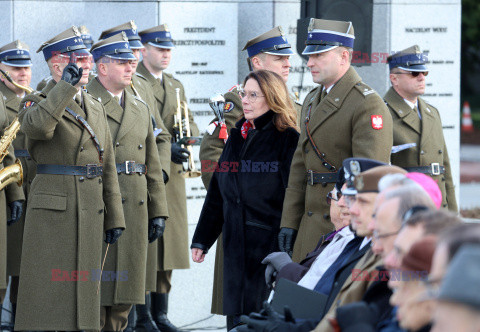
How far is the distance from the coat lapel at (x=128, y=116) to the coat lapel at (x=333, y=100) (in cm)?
169

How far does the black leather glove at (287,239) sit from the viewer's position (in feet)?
21.4

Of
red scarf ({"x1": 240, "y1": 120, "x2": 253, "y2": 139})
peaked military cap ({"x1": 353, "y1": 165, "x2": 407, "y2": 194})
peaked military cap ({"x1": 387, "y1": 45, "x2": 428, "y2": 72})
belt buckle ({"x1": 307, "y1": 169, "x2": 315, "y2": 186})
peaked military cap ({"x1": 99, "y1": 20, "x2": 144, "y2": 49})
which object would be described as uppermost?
peaked military cap ({"x1": 99, "y1": 20, "x2": 144, "y2": 49})

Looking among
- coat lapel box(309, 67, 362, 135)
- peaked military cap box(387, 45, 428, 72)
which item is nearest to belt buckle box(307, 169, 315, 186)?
coat lapel box(309, 67, 362, 135)

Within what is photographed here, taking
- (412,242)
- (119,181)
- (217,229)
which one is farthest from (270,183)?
(412,242)

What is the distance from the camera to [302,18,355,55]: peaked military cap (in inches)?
258

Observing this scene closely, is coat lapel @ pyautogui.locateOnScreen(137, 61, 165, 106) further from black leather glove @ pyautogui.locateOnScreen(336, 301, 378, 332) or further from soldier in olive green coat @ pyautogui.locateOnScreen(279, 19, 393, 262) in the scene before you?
Result: black leather glove @ pyautogui.locateOnScreen(336, 301, 378, 332)

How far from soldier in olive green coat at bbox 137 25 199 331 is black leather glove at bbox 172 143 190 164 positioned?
0.04ft

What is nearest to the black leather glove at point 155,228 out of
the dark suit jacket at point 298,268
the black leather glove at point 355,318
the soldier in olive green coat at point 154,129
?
the soldier in olive green coat at point 154,129

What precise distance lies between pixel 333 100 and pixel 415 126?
1814 millimetres

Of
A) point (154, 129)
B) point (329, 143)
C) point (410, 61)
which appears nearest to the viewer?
point (329, 143)

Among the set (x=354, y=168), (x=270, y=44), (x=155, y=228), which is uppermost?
(x=270, y=44)

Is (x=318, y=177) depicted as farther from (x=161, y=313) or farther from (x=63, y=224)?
(x=161, y=313)

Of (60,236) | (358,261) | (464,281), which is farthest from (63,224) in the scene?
(464,281)

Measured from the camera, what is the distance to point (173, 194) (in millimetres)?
9195
